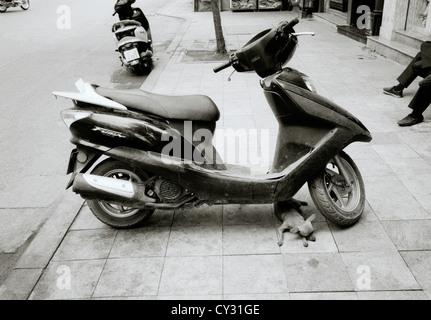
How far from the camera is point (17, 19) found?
17.9 meters

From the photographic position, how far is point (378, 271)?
3.06 metres

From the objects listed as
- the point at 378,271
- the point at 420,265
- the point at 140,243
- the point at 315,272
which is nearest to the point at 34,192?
the point at 140,243

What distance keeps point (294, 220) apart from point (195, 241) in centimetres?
83

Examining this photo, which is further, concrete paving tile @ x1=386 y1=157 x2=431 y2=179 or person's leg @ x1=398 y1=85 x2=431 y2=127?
person's leg @ x1=398 y1=85 x2=431 y2=127

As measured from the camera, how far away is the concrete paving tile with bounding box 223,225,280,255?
339 centimetres

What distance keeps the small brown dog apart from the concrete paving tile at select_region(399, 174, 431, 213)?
103cm

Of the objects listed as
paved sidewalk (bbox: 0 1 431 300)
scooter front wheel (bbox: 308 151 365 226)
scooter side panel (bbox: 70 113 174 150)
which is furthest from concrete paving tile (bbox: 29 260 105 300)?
scooter front wheel (bbox: 308 151 365 226)

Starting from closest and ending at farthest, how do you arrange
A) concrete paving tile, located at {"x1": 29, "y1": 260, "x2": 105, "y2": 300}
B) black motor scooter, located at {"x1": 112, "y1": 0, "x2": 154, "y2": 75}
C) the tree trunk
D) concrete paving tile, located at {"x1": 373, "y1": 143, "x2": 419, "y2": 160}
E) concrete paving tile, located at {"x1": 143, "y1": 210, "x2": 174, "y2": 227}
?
concrete paving tile, located at {"x1": 29, "y1": 260, "x2": 105, "y2": 300}, concrete paving tile, located at {"x1": 143, "y1": 210, "x2": 174, "y2": 227}, concrete paving tile, located at {"x1": 373, "y1": 143, "x2": 419, "y2": 160}, black motor scooter, located at {"x1": 112, "y1": 0, "x2": 154, "y2": 75}, the tree trunk

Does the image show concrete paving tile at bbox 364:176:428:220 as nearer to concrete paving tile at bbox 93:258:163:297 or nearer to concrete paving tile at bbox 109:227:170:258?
concrete paving tile at bbox 109:227:170:258

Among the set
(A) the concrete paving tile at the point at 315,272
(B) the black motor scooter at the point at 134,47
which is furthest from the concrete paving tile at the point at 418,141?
(B) the black motor scooter at the point at 134,47

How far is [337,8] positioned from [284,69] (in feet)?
41.3

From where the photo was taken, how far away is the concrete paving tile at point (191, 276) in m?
2.99
